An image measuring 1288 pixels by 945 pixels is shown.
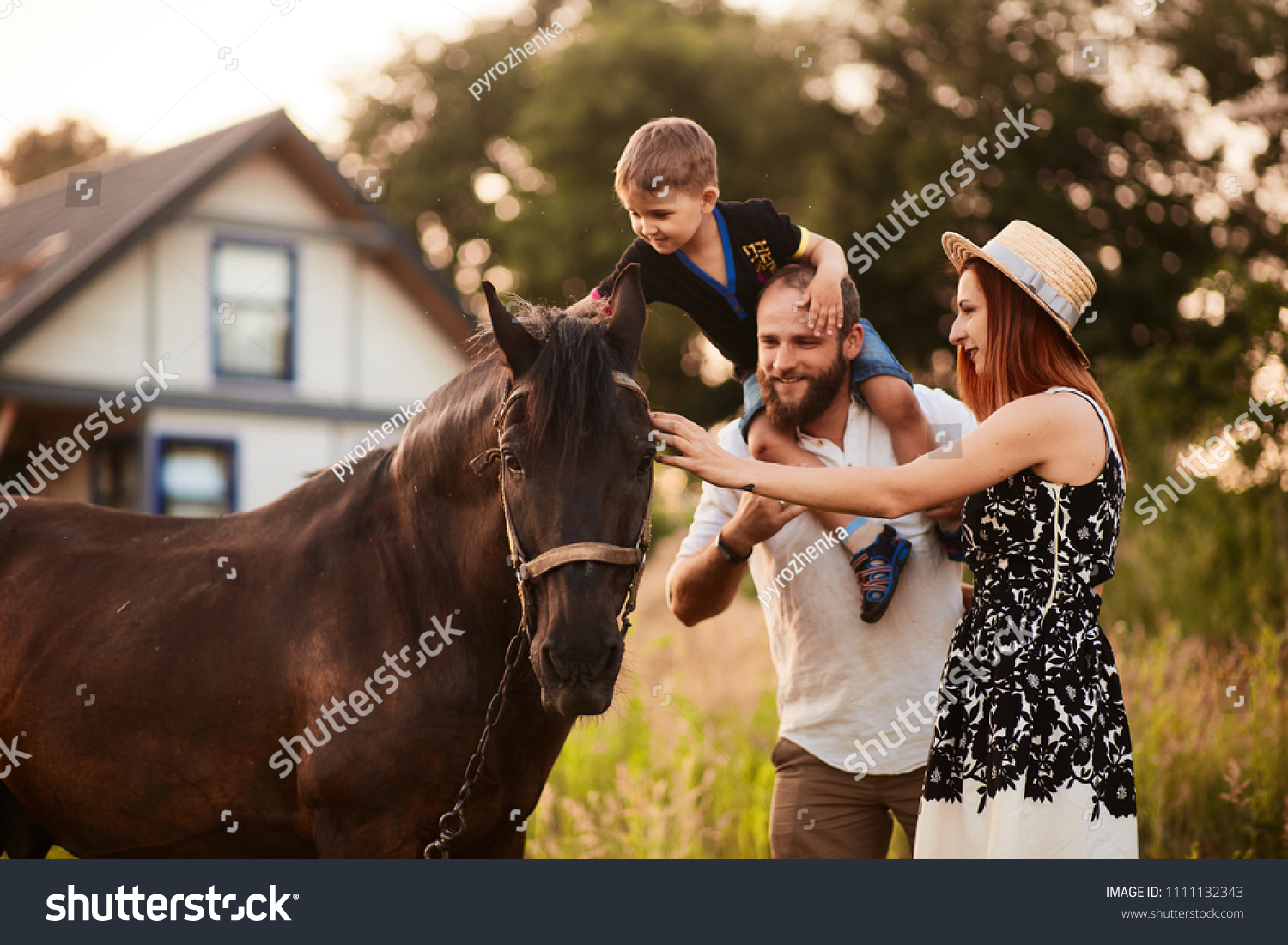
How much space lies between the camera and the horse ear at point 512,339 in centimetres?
273

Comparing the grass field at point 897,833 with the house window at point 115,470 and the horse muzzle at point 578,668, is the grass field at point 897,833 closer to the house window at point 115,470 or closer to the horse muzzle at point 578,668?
the horse muzzle at point 578,668

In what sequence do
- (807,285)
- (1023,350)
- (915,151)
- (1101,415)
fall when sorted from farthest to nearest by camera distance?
(915,151)
(807,285)
(1023,350)
(1101,415)

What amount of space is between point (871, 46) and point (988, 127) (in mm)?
4093

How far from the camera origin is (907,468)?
280 cm

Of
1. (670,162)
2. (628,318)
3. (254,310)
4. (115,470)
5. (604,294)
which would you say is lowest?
(628,318)

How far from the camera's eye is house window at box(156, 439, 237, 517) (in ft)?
54.4

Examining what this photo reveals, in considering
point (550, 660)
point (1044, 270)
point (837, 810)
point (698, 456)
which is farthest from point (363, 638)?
point (1044, 270)

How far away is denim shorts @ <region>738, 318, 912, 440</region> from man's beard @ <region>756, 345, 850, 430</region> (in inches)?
1.9

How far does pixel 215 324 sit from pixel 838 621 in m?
15.1

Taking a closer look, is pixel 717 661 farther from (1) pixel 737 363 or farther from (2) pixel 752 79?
(2) pixel 752 79

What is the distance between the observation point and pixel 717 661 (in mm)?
9109

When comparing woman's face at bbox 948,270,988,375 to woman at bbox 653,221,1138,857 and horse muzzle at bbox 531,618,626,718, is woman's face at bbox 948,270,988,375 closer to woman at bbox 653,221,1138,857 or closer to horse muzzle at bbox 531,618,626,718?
woman at bbox 653,221,1138,857

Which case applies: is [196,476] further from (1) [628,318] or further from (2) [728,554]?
(1) [628,318]

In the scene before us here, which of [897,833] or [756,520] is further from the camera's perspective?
[897,833]
